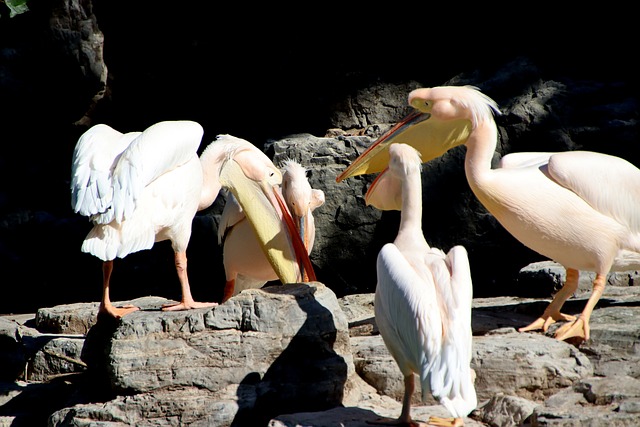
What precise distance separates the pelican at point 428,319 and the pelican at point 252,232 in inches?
48.7

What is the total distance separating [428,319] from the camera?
3133mm

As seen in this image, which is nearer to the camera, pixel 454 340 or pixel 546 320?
pixel 454 340

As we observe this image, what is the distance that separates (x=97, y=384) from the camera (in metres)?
3.83

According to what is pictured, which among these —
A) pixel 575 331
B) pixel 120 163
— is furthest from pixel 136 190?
pixel 575 331

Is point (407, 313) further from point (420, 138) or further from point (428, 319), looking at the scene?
point (420, 138)

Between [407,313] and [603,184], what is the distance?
1.70 meters

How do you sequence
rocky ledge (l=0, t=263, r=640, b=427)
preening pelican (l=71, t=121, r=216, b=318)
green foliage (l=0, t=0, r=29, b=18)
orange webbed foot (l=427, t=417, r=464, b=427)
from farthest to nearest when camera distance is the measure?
1. green foliage (l=0, t=0, r=29, b=18)
2. preening pelican (l=71, t=121, r=216, b=318)
3. rocky ledge (l=0, t=263, r=640, b=427)
4. orange webbed foot (l=427, t=417, r=464, b=427)

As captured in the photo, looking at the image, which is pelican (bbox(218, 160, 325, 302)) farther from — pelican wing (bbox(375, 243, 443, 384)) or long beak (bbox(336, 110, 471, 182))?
pelican wing (bbox(375, 243, 443, 384))

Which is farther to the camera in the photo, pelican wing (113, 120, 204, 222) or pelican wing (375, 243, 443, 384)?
pelican wing (113, 120, 204, 222)

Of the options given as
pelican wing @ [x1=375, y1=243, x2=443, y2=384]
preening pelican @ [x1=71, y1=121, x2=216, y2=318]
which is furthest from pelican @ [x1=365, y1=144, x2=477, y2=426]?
preening pelican @ [x1=71, y1=121, x2=216, y2=318]

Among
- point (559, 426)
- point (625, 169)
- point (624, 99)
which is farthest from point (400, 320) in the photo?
point (624, 99)

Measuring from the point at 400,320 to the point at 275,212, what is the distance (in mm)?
1512

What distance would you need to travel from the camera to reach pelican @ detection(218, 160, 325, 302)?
4.72 m

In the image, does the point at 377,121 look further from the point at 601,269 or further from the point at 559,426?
the point at 559,426
